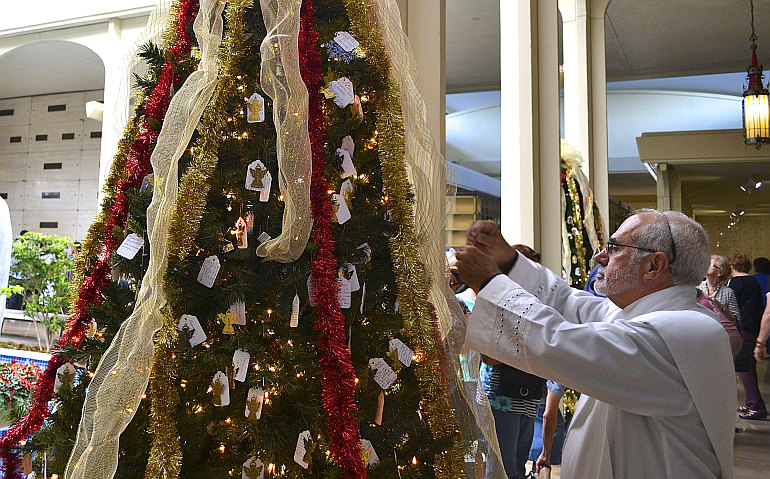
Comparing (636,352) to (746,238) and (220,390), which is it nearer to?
(220,390)

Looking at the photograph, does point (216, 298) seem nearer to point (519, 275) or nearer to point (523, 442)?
point (519, 275)

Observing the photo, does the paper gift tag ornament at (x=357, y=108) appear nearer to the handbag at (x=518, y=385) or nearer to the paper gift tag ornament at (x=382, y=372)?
the paper gift tag ornament at (x=382, y=372)

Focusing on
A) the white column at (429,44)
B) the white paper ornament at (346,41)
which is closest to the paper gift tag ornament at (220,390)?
the white paper ornament at (346,41)

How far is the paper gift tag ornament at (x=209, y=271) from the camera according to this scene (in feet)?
4.26

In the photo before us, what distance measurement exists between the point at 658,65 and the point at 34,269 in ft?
25.9

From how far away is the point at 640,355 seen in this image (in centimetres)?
152

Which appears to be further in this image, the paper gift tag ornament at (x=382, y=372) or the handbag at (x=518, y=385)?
the handbag at (x=518, y=385)

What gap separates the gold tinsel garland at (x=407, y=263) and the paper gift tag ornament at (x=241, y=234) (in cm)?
31

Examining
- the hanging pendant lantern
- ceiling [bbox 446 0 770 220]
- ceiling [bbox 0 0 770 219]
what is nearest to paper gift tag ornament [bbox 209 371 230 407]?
ceiling [bbox 0 0 770 219]

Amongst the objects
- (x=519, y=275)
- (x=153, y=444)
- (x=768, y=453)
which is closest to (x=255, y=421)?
(x=153, y=444)

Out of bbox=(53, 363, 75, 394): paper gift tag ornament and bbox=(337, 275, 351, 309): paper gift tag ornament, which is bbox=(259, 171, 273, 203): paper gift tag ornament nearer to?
bbox=(337, 275, 351, 309): paper gift tag ornament

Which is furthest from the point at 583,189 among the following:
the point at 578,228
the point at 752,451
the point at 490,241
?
the point at 490,241

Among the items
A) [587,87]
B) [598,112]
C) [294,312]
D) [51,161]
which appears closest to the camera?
[294,312]

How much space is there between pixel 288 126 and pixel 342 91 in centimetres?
19
